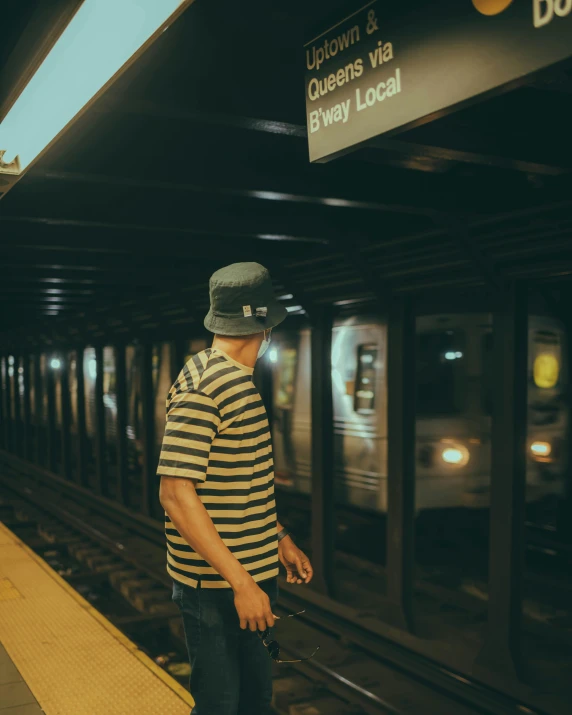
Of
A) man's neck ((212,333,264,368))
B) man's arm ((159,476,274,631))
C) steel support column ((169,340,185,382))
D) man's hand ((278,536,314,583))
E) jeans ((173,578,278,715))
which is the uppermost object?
man's neck ((212,333,264,368))

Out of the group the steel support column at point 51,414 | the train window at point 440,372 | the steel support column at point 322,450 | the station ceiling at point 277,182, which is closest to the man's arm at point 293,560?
the station ceiling at point 277,182

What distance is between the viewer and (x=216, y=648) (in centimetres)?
227

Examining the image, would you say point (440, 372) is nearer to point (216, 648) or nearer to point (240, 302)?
point (240, 302)

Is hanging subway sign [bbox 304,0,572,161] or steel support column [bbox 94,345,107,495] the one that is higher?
hanging subway sign [bbox 304,0,572,161]

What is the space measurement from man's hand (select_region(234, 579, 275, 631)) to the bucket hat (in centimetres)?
80

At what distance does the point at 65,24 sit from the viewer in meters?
2.78

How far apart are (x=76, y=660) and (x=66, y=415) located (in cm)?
1021

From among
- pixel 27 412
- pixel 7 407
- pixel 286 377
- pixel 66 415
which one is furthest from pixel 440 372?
pixel 7 407

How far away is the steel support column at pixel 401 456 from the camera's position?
568 centimetres

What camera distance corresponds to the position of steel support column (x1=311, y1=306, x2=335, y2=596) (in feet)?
21.6

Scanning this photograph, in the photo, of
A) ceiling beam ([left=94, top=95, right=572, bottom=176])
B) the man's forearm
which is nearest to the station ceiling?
ceiling beam ([left=94, top=95, right=572, bottom=176])

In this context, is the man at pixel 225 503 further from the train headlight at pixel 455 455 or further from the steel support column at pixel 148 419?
the steel support column at pixel 148 419

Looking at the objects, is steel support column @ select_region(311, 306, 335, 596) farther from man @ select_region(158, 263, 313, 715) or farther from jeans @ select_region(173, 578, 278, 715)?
jeans @ select_region(173, 578, 278, 715)

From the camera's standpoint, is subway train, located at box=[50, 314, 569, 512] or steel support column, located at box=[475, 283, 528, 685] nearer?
steel support column, located at box=[475, 283, 528, 685]
